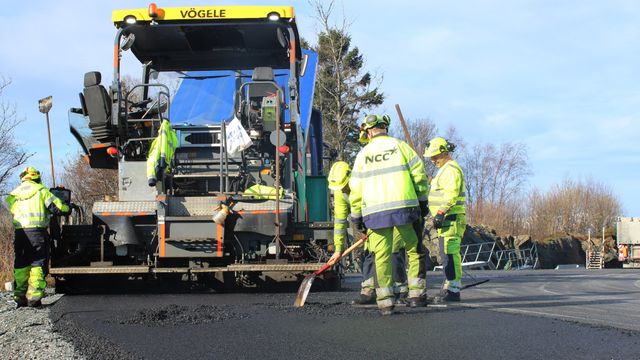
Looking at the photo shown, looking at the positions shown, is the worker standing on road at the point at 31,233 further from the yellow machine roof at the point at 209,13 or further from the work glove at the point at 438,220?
the work glove at the point at 438,220

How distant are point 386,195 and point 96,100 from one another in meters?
4.39

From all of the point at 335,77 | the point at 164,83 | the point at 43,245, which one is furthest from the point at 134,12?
the point at 335,77

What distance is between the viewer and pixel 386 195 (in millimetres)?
6082

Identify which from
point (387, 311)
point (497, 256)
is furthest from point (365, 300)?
point (497, 256)

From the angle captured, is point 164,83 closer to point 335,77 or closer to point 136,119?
Result: point 136,119

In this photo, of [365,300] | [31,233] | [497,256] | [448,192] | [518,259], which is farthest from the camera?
[518,259]

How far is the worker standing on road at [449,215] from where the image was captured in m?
7.23

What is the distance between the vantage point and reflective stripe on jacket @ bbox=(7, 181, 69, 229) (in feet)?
26.5

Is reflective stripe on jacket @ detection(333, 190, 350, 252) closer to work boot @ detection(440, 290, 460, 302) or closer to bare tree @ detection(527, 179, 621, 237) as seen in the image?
work boot @ detection(440, 290, 460, 302)

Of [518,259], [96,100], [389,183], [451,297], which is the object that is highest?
[96,100]

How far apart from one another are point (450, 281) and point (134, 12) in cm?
512

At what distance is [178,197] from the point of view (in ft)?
27.2

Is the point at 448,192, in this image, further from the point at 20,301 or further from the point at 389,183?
the point at 20,301

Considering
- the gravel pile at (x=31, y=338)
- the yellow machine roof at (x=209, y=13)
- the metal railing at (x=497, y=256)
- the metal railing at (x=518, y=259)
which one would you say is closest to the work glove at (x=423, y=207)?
the gravel pile at (x=31, y=338)
